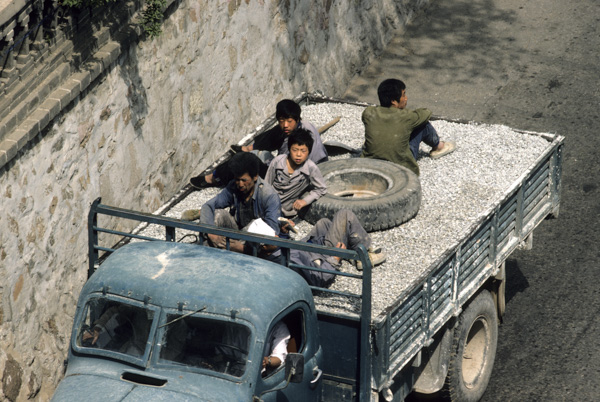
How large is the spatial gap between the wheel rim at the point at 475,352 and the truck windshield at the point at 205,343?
2841 mm

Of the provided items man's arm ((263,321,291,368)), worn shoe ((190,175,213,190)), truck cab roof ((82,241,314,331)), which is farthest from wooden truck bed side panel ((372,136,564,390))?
worn shoe ((190,175,213,190))

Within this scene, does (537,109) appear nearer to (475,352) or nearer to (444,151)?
(444,151)

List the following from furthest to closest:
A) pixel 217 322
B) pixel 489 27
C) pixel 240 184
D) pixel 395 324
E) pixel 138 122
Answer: pixel 489 27, pixel 138 122, pixel 240 184, pixel 395 324, pixel 217 322

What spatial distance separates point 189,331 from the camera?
5.79m

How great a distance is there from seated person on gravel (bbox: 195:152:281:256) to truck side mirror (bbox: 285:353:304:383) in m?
1.63

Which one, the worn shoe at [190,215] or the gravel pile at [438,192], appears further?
the worn shoe at [190,215]

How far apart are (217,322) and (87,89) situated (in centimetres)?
331

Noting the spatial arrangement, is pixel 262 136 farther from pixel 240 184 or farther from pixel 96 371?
pixel 96 371

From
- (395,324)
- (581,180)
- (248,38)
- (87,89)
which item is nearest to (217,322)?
(395,324)

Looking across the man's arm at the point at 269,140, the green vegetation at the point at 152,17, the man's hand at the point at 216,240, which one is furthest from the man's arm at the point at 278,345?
the green vegetation at the point at 152,17

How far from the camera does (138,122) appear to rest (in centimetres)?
910

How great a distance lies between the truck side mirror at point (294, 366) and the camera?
5699 millimetres

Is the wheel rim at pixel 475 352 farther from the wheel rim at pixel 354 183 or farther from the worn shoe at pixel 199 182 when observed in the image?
the worn shoe at pixel 199 182

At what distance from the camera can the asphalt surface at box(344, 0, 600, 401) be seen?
28.0ft
